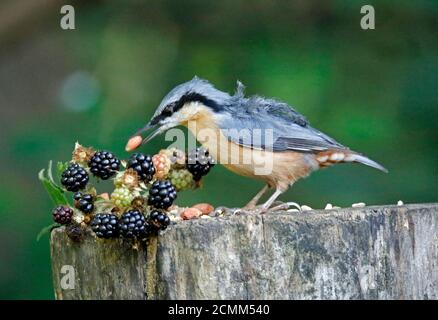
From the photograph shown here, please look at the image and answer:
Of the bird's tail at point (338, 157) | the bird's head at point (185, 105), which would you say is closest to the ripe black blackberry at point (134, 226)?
the bird's head at point (185, 105)

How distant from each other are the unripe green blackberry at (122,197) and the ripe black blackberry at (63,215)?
201 millimetres

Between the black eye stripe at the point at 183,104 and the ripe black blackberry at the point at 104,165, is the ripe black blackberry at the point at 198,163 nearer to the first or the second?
the black eye stripe at the point at 183,104

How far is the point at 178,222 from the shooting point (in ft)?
12.4

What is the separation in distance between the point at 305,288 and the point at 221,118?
3.48ft

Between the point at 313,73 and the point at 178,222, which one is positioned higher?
the point at 313,73

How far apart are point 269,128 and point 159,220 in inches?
36.2

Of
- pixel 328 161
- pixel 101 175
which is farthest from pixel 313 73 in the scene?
pixel 101 175

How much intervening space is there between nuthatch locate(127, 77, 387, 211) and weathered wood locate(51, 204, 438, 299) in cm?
64

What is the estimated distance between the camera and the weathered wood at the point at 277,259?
364cm

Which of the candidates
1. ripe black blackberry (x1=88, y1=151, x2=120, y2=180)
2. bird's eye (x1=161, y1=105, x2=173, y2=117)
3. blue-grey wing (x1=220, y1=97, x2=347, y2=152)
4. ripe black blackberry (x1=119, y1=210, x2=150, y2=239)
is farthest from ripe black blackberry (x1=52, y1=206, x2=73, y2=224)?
blue-grey wing (x1=220, y1=97, x2=347, y2=152)

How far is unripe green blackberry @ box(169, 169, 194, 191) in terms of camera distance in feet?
13.9

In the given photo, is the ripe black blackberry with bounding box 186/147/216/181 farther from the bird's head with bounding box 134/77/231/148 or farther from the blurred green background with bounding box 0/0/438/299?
the blurred green background with bounding box 0/0/438/299
